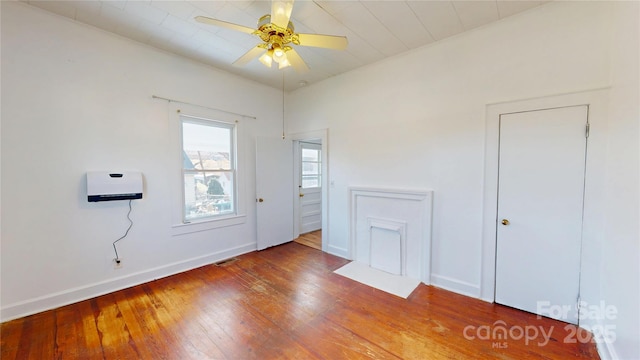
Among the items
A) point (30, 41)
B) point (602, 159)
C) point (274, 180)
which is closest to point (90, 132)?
Result: point (30, 41)

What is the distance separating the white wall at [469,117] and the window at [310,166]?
996 millimetres

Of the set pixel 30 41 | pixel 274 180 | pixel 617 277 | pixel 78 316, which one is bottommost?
pixel 78 316

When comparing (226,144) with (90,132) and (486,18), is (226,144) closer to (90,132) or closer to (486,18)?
(90,132)

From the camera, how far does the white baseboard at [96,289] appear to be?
217cm

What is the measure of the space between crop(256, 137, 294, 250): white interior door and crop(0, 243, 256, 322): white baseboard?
844mm

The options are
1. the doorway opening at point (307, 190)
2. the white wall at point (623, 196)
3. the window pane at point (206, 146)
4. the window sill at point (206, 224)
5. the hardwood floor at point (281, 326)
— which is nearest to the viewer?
the white wall at point (623, 196)

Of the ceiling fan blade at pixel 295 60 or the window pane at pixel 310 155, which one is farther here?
the window pane at pixel 310 155

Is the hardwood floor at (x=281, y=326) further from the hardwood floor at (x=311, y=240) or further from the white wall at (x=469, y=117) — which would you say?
the hardwood floor at (x=311, y=240)

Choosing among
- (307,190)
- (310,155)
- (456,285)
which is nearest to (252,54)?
(310,155)

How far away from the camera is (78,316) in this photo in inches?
86.8

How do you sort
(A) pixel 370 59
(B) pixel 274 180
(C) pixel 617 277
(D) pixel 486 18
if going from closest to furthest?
(C) pixel 617 277
(D) pixel 486 18
(A) pixel 370 59
(B) pixel 274 180

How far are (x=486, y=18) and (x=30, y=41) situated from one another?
176 inches

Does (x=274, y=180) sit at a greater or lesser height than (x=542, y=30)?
lesser

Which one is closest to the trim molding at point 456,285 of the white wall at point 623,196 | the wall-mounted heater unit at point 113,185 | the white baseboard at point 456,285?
the white baseboard at point 456,285
